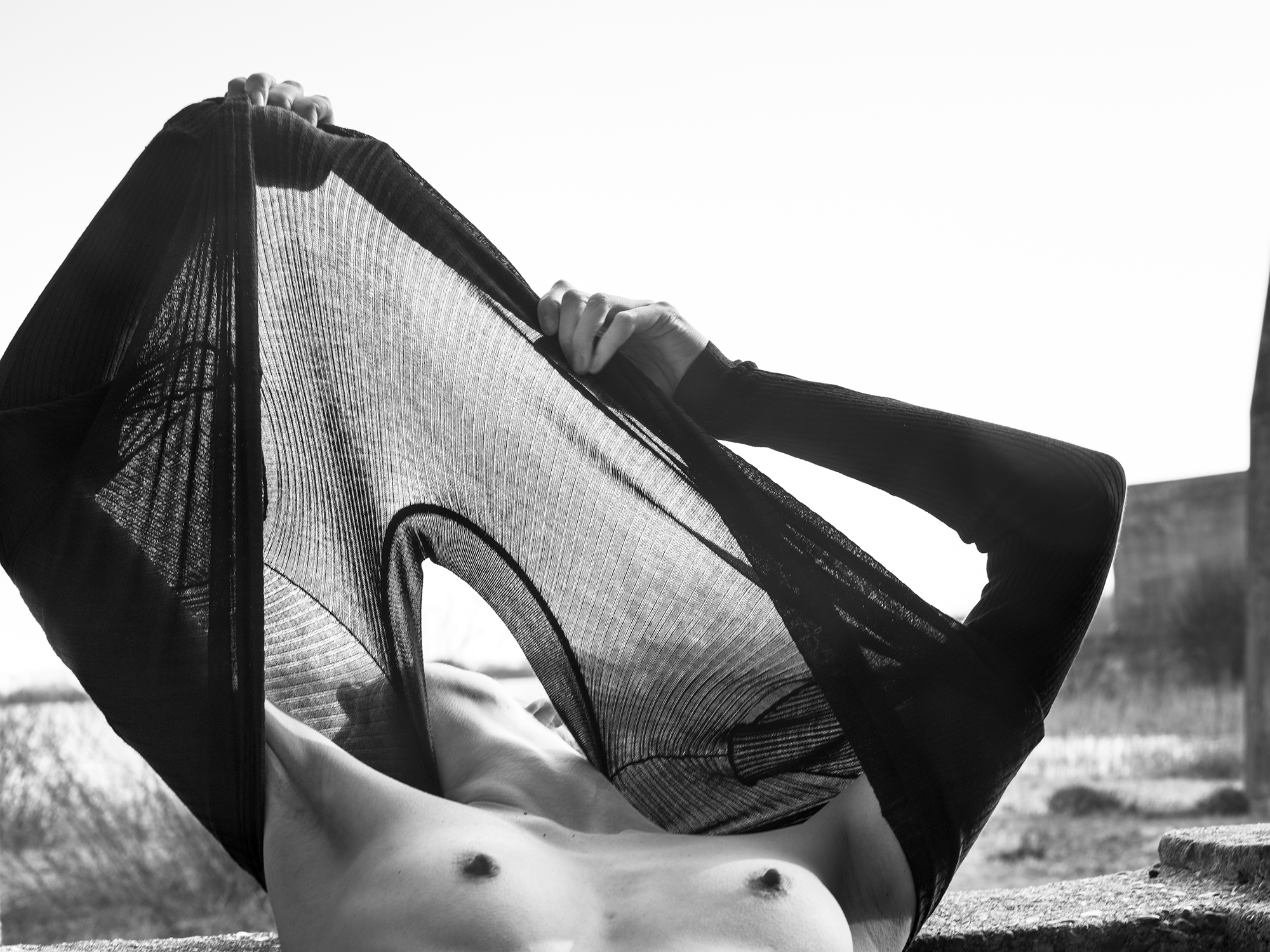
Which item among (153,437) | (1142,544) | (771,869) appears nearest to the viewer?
(771,869)

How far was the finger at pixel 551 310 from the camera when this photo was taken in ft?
6.61

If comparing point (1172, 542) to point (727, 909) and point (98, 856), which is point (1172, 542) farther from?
point (727, 909)

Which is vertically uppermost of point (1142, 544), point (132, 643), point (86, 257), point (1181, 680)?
point (86, 257)

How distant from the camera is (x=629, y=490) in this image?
2.05 m

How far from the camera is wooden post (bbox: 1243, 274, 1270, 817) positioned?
259 inches

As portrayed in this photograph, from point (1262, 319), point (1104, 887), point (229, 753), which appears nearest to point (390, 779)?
point (229, 753)

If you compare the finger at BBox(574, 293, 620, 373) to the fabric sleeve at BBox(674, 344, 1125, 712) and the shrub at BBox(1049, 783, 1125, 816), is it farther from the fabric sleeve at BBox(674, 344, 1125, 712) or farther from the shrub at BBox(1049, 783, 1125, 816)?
the shrub at BBox(1049, 783, 1125, 816)

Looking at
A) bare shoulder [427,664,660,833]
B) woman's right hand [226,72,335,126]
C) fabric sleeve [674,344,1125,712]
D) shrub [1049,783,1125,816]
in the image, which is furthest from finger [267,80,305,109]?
shrub [1049,783,1125,816]

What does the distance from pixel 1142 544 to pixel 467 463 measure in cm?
1714

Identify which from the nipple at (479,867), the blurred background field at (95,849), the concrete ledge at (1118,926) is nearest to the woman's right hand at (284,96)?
the nipple at (479,867)

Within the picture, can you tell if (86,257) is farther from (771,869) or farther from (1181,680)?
(1181,680)

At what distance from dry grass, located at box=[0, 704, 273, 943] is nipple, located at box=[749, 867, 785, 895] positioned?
454cm

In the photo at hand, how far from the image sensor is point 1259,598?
6578 mm

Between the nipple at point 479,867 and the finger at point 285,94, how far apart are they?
50.2 inches
